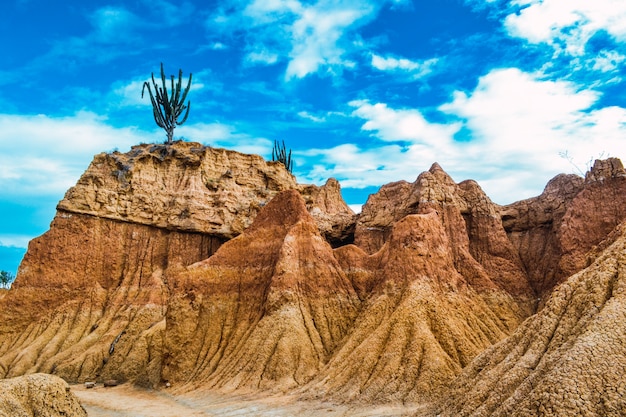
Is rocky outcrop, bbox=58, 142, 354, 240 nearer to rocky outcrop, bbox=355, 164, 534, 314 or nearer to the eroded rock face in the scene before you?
the eroded rock face

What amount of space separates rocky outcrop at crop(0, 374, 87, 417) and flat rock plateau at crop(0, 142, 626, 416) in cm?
9

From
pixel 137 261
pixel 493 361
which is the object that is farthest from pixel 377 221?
pixel 493 361

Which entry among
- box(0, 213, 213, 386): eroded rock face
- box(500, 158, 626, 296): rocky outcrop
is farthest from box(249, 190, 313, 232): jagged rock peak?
box(500, 158, 626, 296): rocky outcrop

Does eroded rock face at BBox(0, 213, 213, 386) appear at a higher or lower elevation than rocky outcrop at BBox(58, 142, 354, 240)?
lower

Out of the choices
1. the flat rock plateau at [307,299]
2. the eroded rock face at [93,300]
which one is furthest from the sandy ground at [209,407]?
the eroded rock face at [93,300]

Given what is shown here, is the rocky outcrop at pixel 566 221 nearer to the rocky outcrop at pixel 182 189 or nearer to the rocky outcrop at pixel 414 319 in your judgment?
the rocky outcrop at pixel 414 319

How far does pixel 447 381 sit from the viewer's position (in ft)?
102

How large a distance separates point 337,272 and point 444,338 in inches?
513

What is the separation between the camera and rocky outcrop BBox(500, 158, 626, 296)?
4303 centimetres

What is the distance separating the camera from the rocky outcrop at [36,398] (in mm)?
21219

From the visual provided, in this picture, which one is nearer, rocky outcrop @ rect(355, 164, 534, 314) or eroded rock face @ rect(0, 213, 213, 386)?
rocky outcrop @ rect(355, 164, 534, 314)

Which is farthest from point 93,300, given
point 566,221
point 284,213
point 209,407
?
point 566,221

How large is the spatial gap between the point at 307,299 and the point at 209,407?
41.9 feet

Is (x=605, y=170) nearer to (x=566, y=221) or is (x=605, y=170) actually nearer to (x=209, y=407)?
(x=566, y=221)
